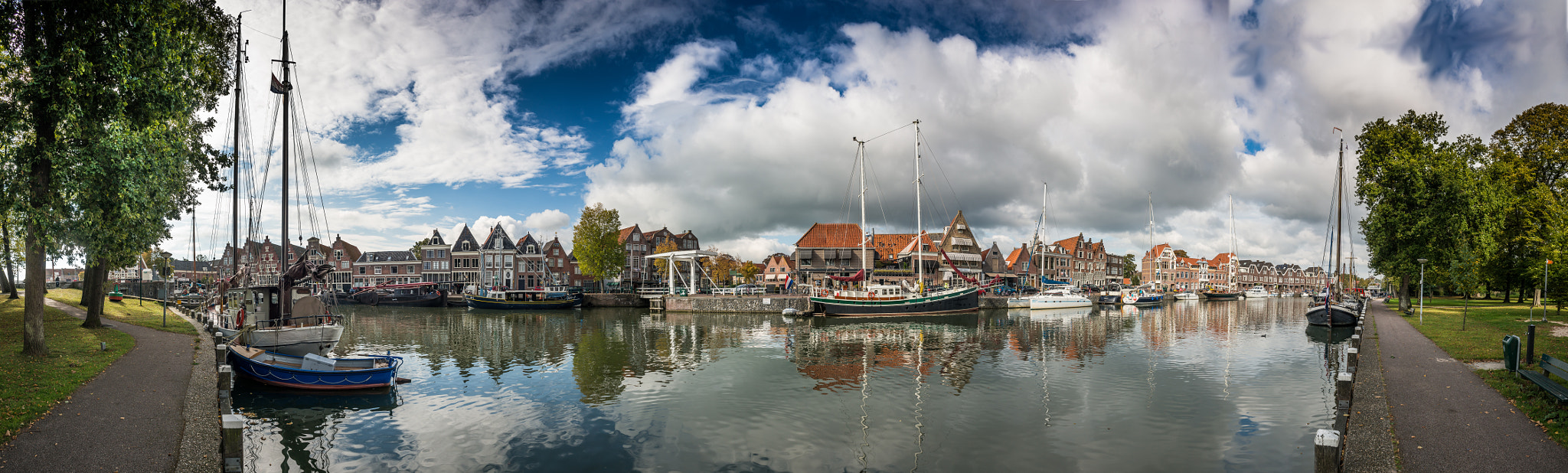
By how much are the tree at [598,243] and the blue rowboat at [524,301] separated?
6.03 metres

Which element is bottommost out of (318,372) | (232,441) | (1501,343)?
(318,372)

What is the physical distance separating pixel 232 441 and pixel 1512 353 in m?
26.6

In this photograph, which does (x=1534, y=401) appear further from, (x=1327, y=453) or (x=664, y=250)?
(x=664, y=250)

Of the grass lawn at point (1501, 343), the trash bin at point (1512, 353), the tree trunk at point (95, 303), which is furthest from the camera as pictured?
the tree trunk at point (95, 303)

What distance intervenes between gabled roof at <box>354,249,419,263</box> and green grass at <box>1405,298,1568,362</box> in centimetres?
11165

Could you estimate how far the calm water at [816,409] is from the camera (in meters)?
12.9

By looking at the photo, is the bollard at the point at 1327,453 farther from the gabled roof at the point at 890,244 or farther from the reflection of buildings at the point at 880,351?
the gabled roof at the point at 890,244

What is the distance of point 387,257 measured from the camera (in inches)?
3976

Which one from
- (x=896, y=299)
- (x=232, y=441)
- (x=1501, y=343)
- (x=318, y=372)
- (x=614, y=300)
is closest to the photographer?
(x=232, y=441)

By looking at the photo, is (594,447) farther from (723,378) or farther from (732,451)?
(723,378)

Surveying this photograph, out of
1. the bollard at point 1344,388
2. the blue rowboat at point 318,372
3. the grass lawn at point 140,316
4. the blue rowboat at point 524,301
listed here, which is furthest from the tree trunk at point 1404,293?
the grass lawn at point 140,316

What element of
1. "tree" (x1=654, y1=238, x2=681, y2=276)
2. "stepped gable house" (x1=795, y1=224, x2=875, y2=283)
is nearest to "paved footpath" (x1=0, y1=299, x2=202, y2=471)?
"stepped gable house" (x1=795, y1=224, x2=875, y2=283)

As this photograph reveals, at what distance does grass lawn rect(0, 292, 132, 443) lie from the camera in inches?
478

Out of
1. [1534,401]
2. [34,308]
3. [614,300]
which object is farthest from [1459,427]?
[614,300]
